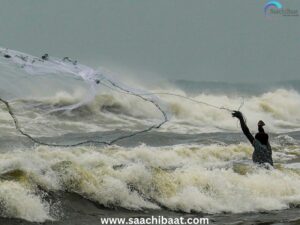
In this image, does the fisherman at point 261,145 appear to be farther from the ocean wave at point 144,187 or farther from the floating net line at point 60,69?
the floating net line at point 60,69

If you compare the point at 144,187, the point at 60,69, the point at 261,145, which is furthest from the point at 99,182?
the point at 261,145

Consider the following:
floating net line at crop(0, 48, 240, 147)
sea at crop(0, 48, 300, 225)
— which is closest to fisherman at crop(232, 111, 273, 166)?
sea at crop(0, 48, 300, 225)

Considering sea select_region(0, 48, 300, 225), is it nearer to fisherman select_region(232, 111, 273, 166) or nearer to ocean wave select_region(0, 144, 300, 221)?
ocean wave select_region(0, 144, 300, 221)

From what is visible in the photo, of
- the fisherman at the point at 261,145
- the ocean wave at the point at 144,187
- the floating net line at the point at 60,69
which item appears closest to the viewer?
the floating net line at the point at 60,69

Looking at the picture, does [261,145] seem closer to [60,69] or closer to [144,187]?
[144,187]

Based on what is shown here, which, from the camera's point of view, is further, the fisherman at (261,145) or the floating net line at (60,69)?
the fisherman at (261,145)

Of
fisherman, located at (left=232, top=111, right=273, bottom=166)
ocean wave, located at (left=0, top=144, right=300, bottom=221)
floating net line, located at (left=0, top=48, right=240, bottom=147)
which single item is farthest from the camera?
fisherman, located at (left=232, top=111, right=273, bottom=166)

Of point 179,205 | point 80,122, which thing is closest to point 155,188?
point 179,205

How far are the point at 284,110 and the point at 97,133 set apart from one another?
94.6ft

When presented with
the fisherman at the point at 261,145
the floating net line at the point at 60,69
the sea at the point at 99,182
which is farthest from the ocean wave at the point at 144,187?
the floating net line at the point at 60,69

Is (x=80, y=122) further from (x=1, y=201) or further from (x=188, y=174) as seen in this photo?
(x=1, y=201)

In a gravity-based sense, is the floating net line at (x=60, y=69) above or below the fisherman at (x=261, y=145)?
above

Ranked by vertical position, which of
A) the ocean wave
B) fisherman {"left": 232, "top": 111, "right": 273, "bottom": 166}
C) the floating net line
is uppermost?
the floating net line

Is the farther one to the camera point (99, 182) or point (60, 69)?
point (99, 182)
